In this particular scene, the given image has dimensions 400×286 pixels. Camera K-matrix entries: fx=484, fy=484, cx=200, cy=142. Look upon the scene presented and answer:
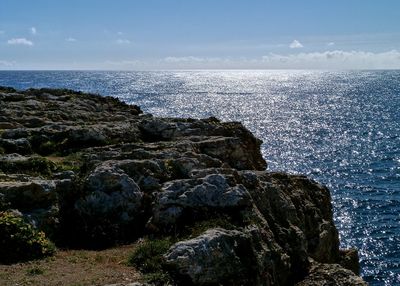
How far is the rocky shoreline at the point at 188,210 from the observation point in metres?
14.8

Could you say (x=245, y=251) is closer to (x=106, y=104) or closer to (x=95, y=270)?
(x=95, y=270)

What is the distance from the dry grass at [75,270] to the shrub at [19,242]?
484mm

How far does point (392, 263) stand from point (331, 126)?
2882 inches

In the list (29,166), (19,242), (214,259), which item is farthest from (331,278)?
(29,166)

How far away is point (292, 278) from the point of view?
55.2 ft

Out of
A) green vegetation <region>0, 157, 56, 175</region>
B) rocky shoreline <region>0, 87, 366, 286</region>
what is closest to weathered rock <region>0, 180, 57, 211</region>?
rocky shoreline <region>0, 87, 366, 286</region>

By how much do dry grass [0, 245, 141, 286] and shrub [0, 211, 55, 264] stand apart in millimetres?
484

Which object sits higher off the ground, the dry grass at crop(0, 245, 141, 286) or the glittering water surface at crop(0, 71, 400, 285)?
the dry grass at crop(0, 245, 141, 286)

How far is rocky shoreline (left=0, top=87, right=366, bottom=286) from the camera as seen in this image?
1479cm

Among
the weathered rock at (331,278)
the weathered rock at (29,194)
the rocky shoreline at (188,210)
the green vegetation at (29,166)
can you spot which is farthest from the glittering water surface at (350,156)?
the weathered rock at (29,194)

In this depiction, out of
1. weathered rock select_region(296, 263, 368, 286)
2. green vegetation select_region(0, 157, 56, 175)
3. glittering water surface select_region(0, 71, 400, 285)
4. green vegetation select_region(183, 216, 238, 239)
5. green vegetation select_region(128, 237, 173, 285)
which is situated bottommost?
glittering water surface select_region(0, 71, 400, 285)

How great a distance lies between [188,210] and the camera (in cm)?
1719

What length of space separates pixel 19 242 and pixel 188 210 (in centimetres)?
585

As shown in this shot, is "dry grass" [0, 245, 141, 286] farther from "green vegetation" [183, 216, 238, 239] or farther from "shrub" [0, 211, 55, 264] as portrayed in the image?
"green vegetation" [183, 216, 238, 239]
